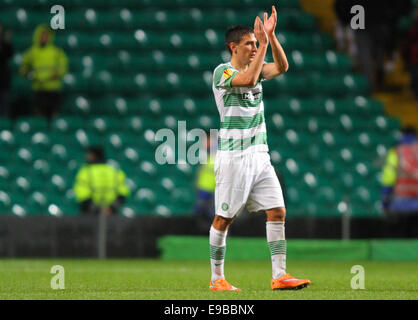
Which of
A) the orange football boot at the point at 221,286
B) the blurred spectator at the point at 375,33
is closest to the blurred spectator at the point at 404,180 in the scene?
the blurred spectator at the point at 375,33

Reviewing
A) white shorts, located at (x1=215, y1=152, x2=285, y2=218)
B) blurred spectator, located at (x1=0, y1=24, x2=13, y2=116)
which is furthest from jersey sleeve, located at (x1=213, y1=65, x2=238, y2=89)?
blurred spectator, located at (x1=0, y1=24, x2=13, y2=116)

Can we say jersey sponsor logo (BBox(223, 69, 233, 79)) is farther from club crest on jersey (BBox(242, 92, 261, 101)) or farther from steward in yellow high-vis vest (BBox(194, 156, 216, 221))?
steward in yellow high-vis vest (BBox(194, 156, 216, 221))

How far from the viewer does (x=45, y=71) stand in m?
16.1

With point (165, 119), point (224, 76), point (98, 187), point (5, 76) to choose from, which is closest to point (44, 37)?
point (5, 76)

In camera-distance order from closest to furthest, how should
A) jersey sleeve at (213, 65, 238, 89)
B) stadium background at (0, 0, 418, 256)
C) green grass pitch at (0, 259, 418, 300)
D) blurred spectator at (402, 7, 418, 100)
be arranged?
green grass pitch at (0, 259, 418, 300)
jersey sleeve at (213, 65, 238, 89)
stadium background at (0, 0, 418, 256)
blurred spectator at (402, 7, 418, 100)

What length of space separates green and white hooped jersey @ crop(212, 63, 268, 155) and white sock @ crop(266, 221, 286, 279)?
58 cm

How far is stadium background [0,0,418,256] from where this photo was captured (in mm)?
13195

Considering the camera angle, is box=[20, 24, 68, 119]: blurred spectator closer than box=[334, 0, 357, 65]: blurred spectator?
Yes

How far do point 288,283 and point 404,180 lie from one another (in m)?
6.42

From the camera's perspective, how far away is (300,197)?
47.5 feet

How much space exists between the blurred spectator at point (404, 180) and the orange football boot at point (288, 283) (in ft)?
20.7

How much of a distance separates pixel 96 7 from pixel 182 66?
2.37m

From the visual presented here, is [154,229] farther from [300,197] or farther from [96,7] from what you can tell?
[96,7]
